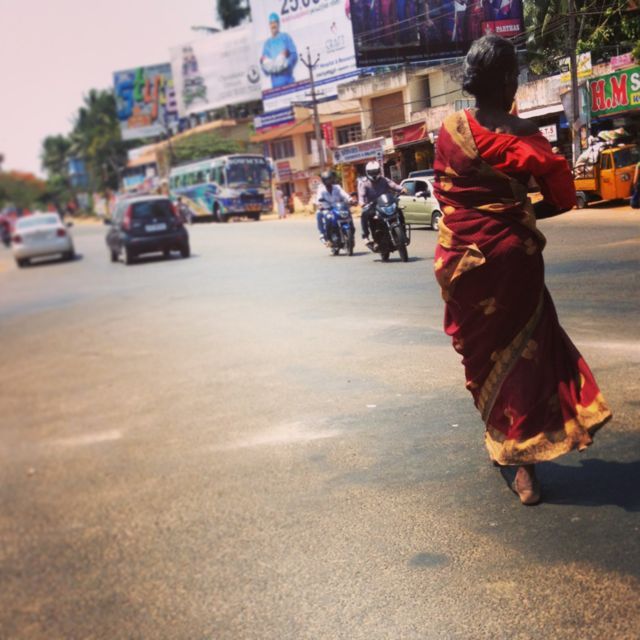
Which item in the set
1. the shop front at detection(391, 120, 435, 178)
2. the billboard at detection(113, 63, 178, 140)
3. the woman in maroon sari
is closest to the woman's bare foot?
the woman in maroon sari

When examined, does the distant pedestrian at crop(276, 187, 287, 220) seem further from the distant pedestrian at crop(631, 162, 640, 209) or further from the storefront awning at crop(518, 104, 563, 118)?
the distant pedestrian at crop(631, 162, 640, 209)

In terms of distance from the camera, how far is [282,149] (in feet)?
10.0

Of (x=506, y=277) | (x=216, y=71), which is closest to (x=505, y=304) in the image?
(x=506, y=277)

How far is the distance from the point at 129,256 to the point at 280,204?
23.7 ft

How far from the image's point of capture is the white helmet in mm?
2301

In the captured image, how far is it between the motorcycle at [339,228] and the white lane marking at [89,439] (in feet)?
16.8

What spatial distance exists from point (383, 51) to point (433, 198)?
0.48m

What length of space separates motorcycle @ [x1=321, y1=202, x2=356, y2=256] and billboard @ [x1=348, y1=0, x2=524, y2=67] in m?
0.64

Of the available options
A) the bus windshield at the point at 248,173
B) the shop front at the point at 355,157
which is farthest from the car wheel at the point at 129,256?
the shop front at the point at 355,157

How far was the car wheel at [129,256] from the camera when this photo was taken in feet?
33.5

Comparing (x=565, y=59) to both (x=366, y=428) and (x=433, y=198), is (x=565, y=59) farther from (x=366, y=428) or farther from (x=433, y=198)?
(x=366, y=428)

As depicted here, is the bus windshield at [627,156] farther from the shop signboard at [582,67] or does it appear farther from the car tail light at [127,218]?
the car tail light at [127,218]

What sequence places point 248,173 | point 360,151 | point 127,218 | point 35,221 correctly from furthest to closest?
point 35,221 → point 127,218 → point 248,173 → point 360,151

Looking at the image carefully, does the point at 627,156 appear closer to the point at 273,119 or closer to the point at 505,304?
the point at 505,304
